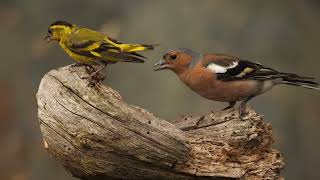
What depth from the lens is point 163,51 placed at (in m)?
10.5

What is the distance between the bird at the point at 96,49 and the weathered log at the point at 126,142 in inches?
A: 5.7

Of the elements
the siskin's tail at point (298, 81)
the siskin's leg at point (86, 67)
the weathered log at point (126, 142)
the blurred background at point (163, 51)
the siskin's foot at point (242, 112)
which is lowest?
the weathered log at point (126, 142)

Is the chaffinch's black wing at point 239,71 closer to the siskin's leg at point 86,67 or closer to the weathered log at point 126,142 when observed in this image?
the weathered log at point 126,142

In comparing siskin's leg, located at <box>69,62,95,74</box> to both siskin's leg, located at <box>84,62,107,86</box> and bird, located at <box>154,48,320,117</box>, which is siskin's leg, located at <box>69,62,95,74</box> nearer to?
siskin's leg, located at <box>84,62,107,86</box>

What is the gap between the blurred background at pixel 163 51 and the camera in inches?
418

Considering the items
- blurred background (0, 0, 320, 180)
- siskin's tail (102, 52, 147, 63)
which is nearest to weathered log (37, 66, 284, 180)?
siskin's tail (102, 52, 147, 63)

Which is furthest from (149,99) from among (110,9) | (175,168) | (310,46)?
(175,168)

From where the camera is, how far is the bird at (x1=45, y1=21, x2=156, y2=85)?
684 cm

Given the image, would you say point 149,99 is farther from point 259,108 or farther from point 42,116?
point 42,116

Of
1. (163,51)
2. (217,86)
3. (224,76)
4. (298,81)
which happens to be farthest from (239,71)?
(163,51)

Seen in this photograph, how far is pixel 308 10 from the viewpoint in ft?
37.8

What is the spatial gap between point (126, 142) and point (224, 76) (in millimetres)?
1508

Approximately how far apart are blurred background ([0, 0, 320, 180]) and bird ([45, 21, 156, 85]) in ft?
10.8

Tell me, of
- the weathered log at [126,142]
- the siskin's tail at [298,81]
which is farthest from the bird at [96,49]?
the siskin's tail at [298,81]
